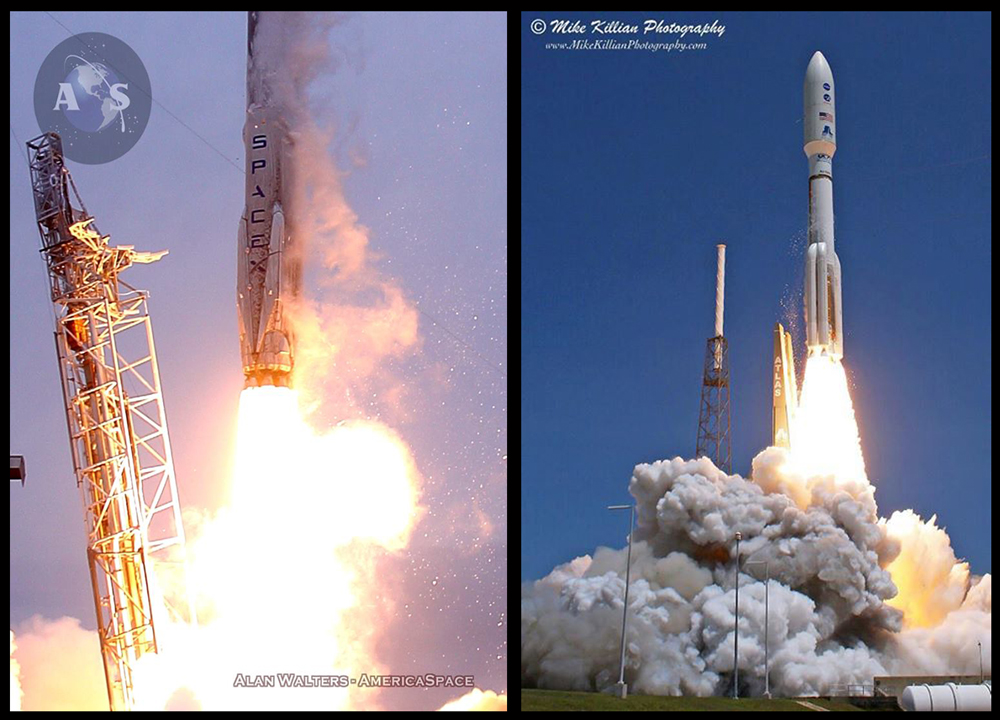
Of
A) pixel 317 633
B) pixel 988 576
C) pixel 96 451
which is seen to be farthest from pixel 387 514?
pixel 988 576

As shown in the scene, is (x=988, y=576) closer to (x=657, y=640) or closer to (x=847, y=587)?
(x=847, y=587)

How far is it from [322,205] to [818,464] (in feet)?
31.1

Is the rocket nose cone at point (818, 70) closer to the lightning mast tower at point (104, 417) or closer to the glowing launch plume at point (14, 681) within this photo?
the lightning mast tower at point (104, 417)

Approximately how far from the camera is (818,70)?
2484 centimetres

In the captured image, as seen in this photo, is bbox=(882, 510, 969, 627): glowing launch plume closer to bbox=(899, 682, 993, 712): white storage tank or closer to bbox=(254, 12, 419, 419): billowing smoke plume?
bbox=(899, 682, 993, 712): white storage tank

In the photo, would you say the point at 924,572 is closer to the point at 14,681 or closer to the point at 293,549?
the point at 293,549

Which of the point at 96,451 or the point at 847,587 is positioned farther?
the point at 847,587

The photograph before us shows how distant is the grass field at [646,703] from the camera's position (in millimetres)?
22891

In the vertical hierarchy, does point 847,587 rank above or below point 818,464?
below

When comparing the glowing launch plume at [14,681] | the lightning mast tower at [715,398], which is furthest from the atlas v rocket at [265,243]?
the lightning mast tower at [715,398]

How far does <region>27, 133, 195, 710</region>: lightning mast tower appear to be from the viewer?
22.3 metres

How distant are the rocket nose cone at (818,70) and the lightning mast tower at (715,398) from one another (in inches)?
137

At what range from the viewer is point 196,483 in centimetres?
2269

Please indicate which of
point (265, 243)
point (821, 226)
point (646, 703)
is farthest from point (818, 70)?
point (646, 703)
